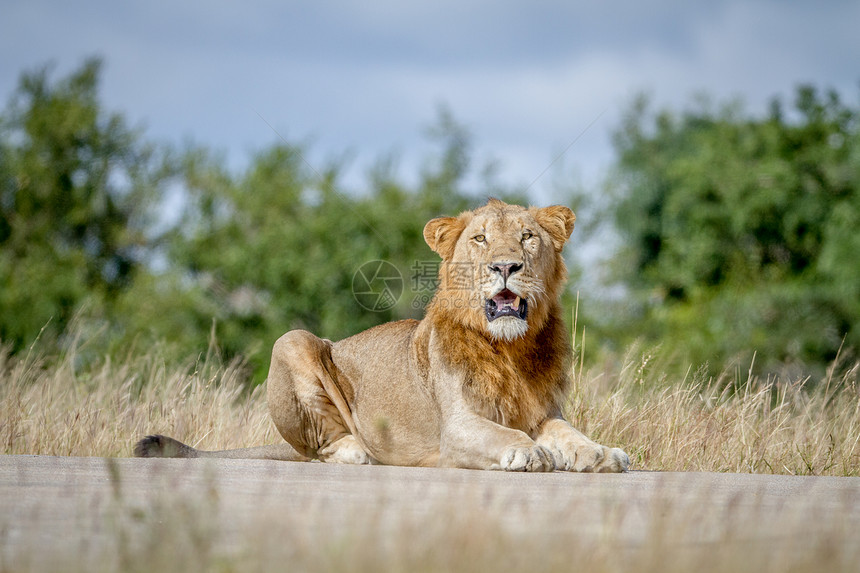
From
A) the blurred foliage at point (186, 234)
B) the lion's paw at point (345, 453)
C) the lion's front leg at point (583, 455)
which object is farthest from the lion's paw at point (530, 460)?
the blurred foliage at point (186, 234)

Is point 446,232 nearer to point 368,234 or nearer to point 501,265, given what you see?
point 501,265

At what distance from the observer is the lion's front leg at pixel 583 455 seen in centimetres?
617

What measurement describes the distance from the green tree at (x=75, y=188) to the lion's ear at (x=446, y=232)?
91.1ft

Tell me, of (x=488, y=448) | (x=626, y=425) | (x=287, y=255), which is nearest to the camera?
(x=488, y=448)

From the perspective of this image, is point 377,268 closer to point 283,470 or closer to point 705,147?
point 705,147

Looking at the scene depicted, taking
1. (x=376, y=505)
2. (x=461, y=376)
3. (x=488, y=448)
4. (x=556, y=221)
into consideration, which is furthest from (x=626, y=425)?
(x=376, y=505)

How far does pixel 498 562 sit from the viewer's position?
8.66ft

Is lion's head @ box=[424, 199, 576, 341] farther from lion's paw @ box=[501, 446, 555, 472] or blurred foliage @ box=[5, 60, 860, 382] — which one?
blurred foliage @ box=[5, 60, 860, 382]

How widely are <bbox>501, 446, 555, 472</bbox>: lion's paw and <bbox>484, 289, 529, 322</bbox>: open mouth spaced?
48.6 inches

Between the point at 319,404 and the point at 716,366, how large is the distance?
1804 cm

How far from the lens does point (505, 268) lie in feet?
23.0

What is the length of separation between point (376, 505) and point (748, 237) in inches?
1202

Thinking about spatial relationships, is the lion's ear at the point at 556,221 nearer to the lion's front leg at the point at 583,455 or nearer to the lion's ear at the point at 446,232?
the lion's ear at the point at 446,232

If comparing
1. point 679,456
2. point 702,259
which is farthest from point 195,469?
point 702,259
